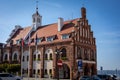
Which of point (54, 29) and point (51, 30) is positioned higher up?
point (54, 29)

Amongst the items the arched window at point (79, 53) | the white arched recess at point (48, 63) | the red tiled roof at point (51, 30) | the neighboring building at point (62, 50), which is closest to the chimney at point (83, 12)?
the neighboring building at point (62, 50)

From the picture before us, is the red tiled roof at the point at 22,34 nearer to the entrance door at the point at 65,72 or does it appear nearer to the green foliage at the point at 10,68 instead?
the green foliage at the point at 10,68

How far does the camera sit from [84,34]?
2346 inches

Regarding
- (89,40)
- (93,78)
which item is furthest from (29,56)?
(93,78)

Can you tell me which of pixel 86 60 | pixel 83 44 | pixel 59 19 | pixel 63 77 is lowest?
pixel 63 77

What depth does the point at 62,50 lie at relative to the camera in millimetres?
57625

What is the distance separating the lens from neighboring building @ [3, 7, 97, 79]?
182 ft

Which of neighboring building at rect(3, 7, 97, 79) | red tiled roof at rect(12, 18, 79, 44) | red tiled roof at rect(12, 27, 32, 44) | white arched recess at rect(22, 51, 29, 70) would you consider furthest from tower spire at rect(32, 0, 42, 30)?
white arched recess at rect(22, 51, 29, 70)

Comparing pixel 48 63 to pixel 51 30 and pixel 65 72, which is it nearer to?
pixel 65 72

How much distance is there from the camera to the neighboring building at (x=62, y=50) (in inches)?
2189

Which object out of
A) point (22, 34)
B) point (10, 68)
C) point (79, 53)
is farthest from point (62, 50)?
point (22, 34)

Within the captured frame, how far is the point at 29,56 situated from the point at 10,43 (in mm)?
10928

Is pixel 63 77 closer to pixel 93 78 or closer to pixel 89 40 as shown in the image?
pixel 89 40

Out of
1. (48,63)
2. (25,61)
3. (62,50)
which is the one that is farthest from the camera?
(25,61)
